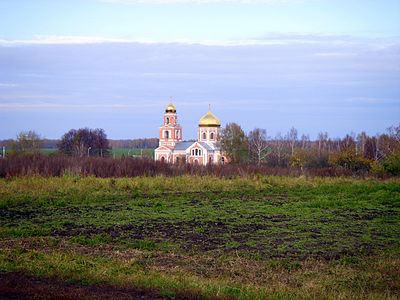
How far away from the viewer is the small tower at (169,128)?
257 ft

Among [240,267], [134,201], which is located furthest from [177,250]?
[134,201]

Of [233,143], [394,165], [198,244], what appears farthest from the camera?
[233,143]

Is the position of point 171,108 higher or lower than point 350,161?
higher

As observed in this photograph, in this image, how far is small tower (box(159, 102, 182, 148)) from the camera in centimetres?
7819

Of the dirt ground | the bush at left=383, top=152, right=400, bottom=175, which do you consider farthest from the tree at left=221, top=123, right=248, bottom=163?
the dirt ground

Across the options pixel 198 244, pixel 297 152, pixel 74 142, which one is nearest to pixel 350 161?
pixel 297 152

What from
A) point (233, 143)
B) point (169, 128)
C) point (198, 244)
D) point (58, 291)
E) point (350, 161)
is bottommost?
point (198, 244)

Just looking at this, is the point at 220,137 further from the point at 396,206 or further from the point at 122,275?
the point at 122,275

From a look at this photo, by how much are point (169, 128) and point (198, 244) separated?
213 feet

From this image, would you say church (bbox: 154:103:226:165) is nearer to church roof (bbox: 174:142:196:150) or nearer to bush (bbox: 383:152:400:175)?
church roof (bbox: 174:142:196:150)

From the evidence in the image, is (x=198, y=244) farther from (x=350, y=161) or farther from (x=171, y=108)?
(x=171, y=108)

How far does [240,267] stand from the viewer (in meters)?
11.0

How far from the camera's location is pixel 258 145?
7750 centimetres

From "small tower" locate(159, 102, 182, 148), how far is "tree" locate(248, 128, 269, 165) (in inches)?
389
